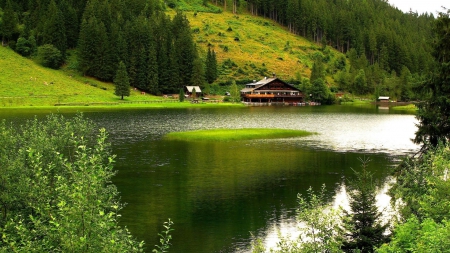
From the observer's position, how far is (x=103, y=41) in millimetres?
162750

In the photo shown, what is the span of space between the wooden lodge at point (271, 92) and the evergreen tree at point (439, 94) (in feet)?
435

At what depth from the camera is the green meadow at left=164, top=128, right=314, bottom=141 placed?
227ft

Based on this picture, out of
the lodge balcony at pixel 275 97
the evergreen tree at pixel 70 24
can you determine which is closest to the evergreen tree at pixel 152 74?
the lodge balcony at pixel 275 97

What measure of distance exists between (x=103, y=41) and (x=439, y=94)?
14647 cm

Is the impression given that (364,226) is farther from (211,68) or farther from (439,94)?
(211,68)

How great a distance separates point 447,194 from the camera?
71.6 ft

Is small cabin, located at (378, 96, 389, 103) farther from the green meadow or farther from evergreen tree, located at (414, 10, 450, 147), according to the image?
evergreen tree, located at (414, 10, 450, 147)

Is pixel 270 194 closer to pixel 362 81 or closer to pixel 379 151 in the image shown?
pixel 379 151

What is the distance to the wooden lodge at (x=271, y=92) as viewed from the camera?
543 feet

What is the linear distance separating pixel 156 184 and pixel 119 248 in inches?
1033

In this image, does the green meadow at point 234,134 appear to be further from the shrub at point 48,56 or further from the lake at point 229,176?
the shrub at point 48,56

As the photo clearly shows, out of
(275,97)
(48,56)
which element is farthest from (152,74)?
(275,97)

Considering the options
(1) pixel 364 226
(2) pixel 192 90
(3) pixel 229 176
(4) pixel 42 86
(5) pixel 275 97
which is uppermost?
(4) pixel 42 86

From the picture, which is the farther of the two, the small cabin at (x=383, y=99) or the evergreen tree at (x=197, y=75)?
the small cabin at (x=383, y=99)
